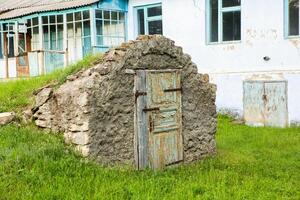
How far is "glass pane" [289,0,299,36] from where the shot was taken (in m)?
14.6

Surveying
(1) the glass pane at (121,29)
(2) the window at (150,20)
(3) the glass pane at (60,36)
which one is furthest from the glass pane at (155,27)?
(3) the glass pane at (60,36)

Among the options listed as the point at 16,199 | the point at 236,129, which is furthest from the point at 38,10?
the point at 16,199

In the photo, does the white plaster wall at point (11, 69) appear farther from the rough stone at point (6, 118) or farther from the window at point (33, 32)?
the rough stone at point (6, 118)

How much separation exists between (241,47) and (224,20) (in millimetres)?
1190

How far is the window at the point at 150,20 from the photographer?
59.9ft

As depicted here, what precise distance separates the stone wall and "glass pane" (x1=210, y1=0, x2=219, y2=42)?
22.8ft

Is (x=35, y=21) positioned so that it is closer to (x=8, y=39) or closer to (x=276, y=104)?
(x=8, y=39)

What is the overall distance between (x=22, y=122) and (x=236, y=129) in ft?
23.6

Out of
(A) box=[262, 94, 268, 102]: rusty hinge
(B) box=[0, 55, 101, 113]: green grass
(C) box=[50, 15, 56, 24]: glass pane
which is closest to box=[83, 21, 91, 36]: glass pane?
(C) box=[50, 15, 56, 24]: glass pane

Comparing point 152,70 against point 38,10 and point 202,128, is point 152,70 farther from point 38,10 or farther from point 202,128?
point 38,10

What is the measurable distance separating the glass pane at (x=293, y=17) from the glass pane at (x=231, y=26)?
1753mm

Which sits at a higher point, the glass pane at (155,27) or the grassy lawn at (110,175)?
the glass pane at (155,27)

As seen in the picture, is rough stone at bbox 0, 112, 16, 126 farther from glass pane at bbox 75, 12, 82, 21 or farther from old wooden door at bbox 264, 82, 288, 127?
glass pane at bbox 75, 12, 82, 21

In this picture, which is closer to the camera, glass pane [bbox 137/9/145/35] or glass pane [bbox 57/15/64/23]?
glass pane [bbox 137/9/145/35]
